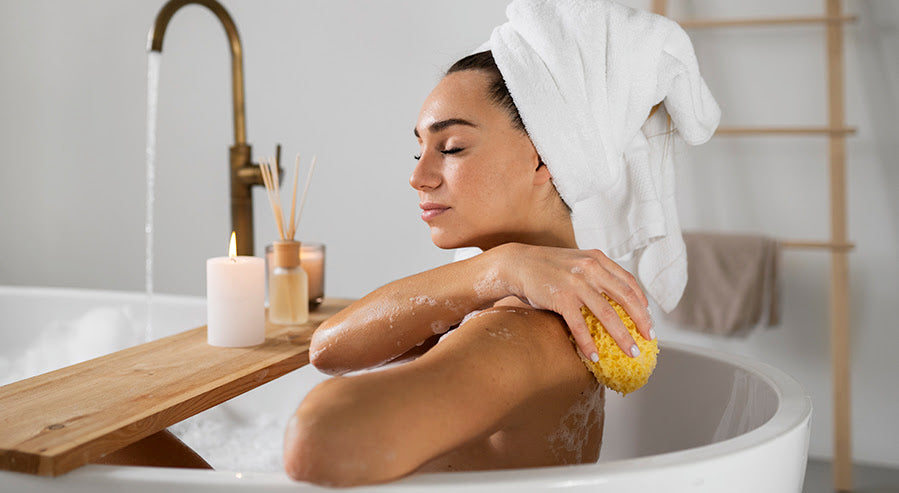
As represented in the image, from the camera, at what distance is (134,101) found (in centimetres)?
322

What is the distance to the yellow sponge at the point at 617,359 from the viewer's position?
2.97 ft

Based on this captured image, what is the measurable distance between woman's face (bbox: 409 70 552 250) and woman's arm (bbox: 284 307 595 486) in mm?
227

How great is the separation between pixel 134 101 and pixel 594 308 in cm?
282

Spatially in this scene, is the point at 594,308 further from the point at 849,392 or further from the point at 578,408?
the point at 849,392

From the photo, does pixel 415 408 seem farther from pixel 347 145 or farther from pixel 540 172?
pixel 347 145

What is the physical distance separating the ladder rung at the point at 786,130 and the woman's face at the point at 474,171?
1.72 meters

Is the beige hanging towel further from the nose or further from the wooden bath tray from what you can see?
the nose

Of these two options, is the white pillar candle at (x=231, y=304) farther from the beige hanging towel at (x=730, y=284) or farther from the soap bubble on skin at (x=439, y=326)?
the beige hanging towel at (x=730, y=284)

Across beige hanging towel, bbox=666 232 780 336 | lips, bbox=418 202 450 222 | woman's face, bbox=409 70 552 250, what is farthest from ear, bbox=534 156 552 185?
beige hanging towel, bbox=666 232 780 336

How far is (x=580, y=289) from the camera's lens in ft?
2.86

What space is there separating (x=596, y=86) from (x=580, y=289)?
31 centimetres

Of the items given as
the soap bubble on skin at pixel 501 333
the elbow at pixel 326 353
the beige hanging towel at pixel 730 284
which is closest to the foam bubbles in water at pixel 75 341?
the elbow at pixel 326 353

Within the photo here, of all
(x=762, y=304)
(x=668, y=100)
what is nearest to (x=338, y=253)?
(x=762, y=304)

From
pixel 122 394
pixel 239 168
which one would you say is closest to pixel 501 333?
pixel 122 394
